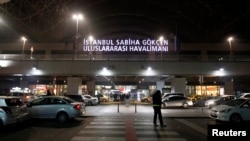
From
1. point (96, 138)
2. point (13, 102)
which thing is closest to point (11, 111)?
point (13, 102)

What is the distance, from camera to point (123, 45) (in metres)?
37.3

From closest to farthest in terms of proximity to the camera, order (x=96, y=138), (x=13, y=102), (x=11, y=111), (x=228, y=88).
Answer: (x=96, y=138) → (x=11, y=111) → (x=13, y=102) → (x=228, y=88)

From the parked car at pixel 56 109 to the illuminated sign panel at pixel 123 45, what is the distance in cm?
1984

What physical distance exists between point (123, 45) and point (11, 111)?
2416 cm

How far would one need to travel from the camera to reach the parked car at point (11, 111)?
13906 mm

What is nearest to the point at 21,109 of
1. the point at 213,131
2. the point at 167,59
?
the point at 213,131

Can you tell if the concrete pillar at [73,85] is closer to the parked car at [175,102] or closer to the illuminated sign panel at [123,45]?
the illuminated sign panel at [123,45]

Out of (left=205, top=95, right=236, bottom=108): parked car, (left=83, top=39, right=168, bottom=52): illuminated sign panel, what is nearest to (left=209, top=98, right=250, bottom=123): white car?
(left=205, top=95, right=236, bottom=108): parked car

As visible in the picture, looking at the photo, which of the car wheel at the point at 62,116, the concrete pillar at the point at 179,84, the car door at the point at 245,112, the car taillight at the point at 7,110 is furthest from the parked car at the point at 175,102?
the car taillight at the point at 7,110

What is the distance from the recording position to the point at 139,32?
67188 mm

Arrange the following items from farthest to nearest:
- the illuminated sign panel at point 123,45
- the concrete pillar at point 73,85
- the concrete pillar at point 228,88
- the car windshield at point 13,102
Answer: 1. the concrete pillar at point 228,88
2. the concrete pillar at point 73,85
3. the illuminated sign panel at point 123,45
4. the car windshield at point 13,102

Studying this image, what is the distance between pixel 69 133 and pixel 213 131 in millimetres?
8607

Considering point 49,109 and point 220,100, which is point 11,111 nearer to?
point 49,109

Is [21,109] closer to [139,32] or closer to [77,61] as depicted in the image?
[77,61]
